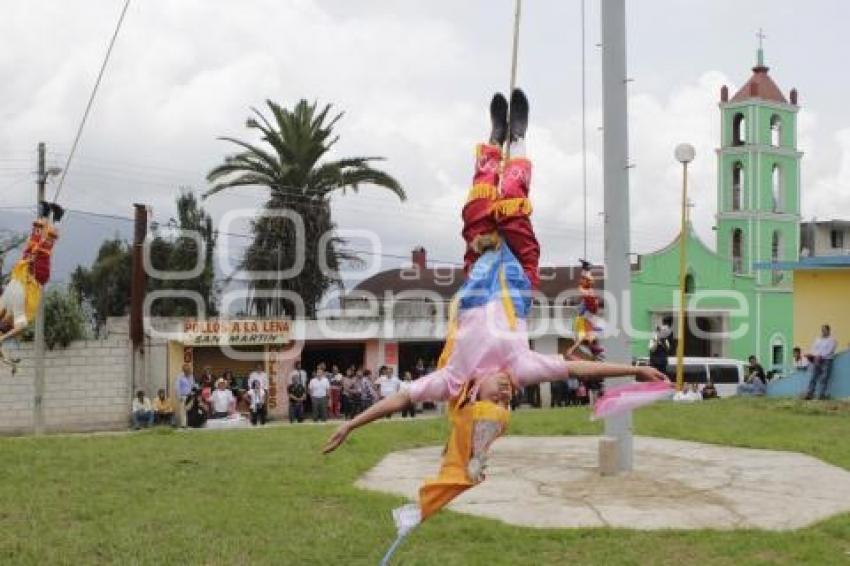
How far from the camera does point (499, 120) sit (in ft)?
21.8

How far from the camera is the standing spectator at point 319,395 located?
2062 cm

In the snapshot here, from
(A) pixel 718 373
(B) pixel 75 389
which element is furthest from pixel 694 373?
(B) pixel 75 389

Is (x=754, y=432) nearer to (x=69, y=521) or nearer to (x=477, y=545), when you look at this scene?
(x=477, y=545)

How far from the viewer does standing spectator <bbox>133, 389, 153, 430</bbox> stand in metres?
21.2

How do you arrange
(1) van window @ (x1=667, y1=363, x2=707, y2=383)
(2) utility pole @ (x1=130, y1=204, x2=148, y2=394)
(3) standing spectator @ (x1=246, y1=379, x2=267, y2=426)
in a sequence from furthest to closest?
(1) van window @ (x1=667, y1=363, x2=707, y2=383) → (2) utility pole @ (x1=130, y1=204, x2=148, y2=394) → (3) standing spectator @ (x1=246, y1=379, x2=267, y2=426)

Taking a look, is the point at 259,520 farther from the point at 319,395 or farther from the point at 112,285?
the point at 112,285

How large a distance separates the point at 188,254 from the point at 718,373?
16.3 metres

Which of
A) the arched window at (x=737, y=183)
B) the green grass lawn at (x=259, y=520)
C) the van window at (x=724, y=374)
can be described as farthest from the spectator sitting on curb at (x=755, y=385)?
the arched window at (x=737, y=183)

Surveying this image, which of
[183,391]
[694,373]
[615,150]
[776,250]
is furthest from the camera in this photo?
[776,250]

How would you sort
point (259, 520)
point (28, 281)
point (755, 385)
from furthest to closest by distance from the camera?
1. point (755, 385)
2. point (28, 281)
3. point (259, 520)

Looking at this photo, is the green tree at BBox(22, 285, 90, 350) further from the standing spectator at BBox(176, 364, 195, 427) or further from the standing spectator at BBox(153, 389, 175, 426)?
the standing spectator at BBox(176, 364, 195, 427)

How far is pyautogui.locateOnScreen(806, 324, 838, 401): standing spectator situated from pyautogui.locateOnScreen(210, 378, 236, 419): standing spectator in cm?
1078

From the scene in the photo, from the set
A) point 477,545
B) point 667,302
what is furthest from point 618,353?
point 667,302

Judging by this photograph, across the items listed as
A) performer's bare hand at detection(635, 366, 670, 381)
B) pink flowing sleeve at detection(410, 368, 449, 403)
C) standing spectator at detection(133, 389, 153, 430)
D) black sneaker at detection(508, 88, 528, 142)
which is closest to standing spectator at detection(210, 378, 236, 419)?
standing spectator at detection(133, 389, 153, 430)
